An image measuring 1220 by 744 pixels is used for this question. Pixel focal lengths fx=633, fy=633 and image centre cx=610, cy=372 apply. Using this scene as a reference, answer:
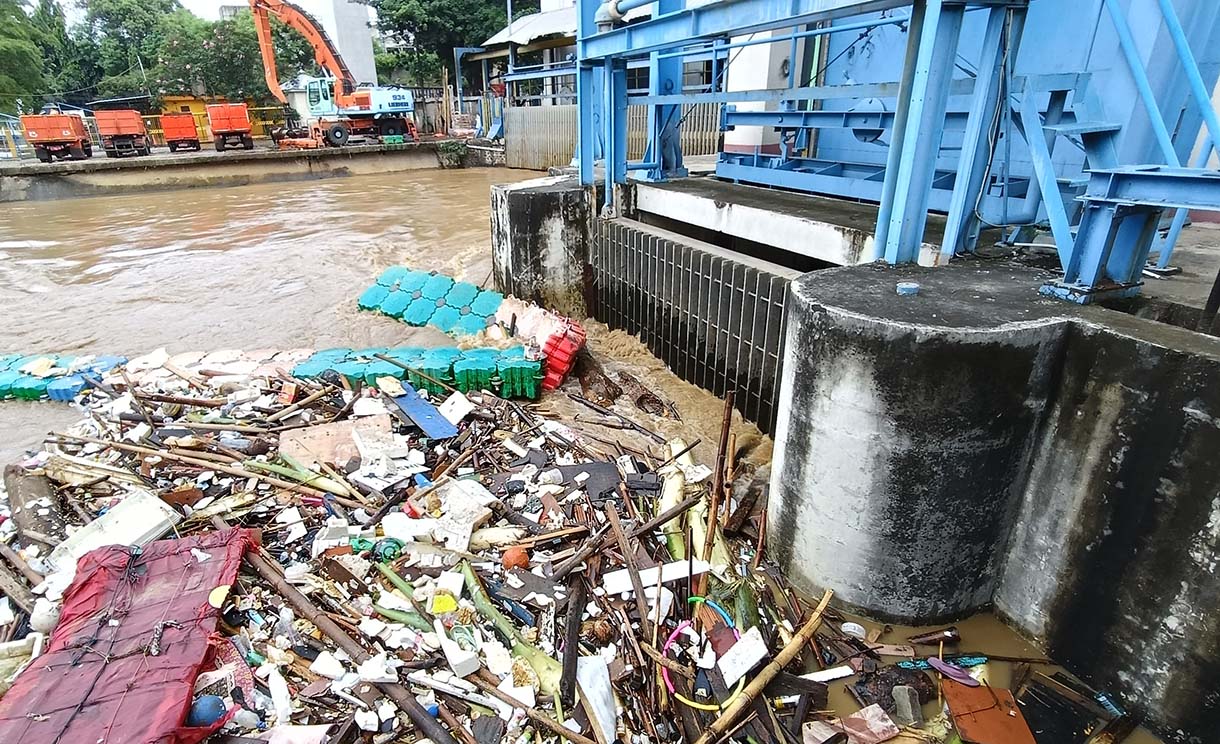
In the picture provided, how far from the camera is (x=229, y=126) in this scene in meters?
25.0

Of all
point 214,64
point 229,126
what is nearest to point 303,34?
point 229,126

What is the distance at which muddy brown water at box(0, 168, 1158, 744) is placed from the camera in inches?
282

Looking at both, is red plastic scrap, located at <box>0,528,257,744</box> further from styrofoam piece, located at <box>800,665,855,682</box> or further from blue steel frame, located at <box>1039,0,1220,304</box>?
blue steel frame, located at <box>1039,0,1220,304</box>

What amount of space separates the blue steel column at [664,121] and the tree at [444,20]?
30.1m

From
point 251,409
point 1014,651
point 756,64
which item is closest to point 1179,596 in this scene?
point 1014,651

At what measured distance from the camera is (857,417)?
147 inches

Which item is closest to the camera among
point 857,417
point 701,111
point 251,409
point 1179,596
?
point 1179,596

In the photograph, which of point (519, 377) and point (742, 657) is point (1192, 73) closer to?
point (742, 657)

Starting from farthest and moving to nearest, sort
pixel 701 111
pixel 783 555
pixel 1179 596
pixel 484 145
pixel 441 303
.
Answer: pixel 484 145 < pixel 701 111 < pixel 441 303 < pixel 783 555 < pixel 1179 596

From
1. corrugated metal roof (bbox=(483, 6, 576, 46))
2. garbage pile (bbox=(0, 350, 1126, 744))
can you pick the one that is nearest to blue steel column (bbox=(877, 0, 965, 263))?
garbage pile (bbox=(0, 350, 1126, 744))

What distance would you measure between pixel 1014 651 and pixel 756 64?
40.6ft

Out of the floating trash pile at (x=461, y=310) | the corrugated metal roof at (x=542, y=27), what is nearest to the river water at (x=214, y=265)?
the floating trash pile at (x=461, y=310)

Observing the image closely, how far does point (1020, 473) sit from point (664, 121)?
7849 millimetres

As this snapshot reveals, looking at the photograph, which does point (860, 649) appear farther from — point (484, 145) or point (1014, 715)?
point (484, 145)
